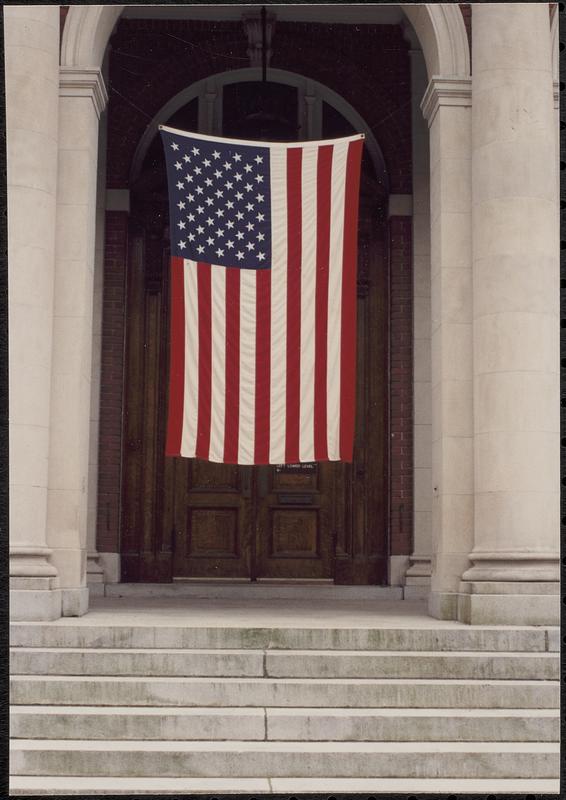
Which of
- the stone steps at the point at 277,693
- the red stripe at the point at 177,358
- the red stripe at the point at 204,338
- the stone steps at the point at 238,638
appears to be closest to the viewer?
the stone steps at the point at 277,693

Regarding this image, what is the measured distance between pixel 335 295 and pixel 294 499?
3.99 meters

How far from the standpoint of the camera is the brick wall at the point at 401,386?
43.0 ft

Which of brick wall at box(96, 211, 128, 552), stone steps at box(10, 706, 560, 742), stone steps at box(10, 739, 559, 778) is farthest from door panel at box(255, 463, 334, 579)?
stone steps at box(10, 739, 559, 778)

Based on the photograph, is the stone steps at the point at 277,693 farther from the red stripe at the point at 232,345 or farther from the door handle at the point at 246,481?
the door handle at the point at 246,481

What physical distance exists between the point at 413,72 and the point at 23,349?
674 cm

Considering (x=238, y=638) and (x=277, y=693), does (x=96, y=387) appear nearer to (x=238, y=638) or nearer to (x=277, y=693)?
(x=238, y=638)

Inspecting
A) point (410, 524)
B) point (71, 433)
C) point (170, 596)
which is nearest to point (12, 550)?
point (71, 433)

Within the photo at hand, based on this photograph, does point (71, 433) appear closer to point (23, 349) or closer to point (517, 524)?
point (23, 349)

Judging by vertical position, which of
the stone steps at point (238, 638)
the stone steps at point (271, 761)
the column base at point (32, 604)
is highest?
the column base at point (32, 604)

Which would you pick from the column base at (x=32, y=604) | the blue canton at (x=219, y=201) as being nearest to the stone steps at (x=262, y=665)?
the column base at (x=32, y=604)

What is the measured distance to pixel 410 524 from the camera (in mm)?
13062

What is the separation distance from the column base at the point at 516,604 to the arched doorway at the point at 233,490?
4133mm

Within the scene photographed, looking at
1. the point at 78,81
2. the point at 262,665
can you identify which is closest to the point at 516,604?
the point at 262,665

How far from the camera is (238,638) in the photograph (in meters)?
8.28
